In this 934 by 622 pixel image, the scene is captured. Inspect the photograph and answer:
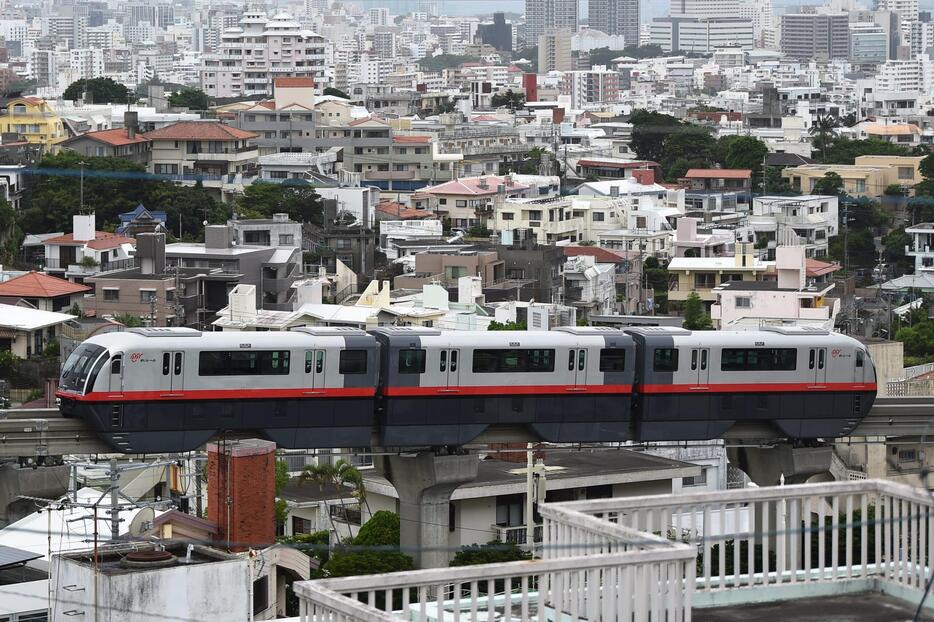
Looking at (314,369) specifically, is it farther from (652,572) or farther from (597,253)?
(597,253)

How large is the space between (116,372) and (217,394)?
0.79m

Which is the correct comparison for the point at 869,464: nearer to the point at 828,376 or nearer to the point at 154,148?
the point at 828,376

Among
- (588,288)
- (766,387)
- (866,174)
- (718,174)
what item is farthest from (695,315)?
(866,174)

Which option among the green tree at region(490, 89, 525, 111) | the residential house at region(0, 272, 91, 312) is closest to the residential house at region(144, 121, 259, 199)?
the residential house at region(0, 272, 91, 312)

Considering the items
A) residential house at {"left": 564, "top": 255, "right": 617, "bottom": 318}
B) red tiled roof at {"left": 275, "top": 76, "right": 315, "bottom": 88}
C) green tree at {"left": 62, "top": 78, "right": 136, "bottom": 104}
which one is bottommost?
residential house at {"left": 564, "top": 255, "right": 617, "bottom": 318}

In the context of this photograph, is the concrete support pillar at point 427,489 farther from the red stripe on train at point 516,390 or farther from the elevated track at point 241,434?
the red stripe on train at point 516,390

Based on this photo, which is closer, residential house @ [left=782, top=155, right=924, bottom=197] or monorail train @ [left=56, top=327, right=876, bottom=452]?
monorail train @ [left=56, top=327, right=876, bottom=452]

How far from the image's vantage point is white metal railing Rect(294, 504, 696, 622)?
6.35 m

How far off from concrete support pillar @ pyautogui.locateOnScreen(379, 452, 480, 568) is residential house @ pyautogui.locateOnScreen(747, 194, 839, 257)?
93.6 ft

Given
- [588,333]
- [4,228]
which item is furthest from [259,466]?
[4,228]

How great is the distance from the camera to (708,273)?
37.5 meters

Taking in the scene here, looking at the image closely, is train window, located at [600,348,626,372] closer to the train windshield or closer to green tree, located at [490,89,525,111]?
the train windshield

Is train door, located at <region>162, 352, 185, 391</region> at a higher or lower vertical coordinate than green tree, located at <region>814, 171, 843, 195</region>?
higher

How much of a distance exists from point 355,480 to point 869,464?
559cm
